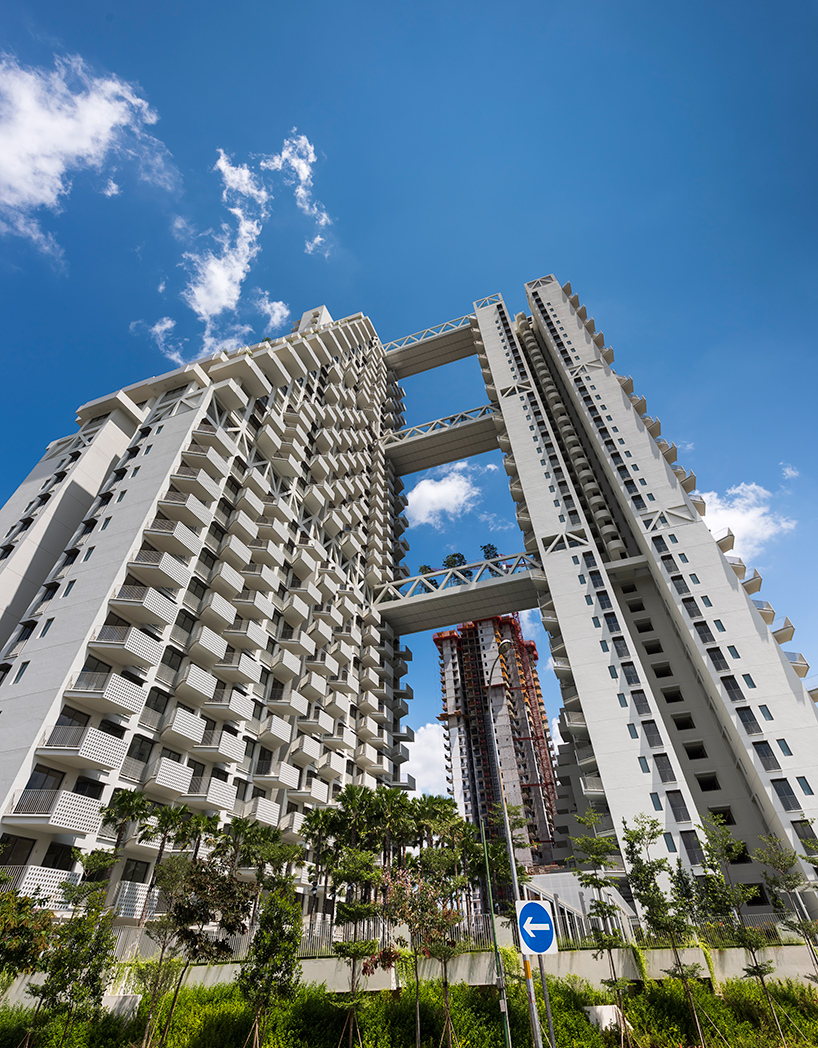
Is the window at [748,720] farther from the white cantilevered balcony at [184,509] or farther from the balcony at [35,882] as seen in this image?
the balcony at [35,882]

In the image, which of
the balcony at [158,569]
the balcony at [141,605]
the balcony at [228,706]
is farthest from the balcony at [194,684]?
the balcony at [158,569]

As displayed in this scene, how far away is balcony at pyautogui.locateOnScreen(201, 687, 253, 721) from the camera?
39.0 meters

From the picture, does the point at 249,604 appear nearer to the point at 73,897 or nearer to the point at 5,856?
the point at 5,856

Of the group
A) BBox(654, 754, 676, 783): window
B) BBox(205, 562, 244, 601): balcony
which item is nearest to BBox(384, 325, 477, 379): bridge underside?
BBox(205, 562, 244, 601): balcony

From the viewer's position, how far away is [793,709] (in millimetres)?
45094

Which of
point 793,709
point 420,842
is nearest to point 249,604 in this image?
point 420,842

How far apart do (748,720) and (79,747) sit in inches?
1868

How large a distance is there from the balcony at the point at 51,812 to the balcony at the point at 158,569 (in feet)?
43.8

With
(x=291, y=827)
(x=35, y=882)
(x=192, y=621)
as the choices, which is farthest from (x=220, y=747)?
(x=35, y=882)

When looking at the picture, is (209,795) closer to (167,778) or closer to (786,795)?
(167,778)

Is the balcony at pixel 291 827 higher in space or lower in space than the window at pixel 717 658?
lower

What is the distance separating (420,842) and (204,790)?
14.4 metres

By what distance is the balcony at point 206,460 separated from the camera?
4369 centimetres

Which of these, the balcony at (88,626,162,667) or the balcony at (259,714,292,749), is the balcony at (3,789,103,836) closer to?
the balcony at (88,626,162,667)
